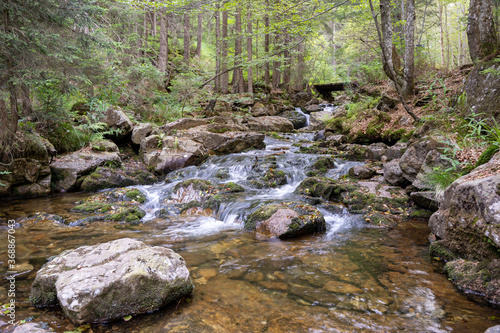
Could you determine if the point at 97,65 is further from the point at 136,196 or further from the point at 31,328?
the point at 31,328

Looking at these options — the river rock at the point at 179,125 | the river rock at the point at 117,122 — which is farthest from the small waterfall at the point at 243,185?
the river rock at the point at 117,122

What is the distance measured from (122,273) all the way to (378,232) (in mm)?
4766

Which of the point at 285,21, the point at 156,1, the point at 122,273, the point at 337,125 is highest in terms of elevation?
the point at 156,1

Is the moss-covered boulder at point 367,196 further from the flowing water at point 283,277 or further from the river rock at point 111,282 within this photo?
the river rock at point 111,282

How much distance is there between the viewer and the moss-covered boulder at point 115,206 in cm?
670

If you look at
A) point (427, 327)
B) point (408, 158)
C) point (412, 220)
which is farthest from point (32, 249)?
point (408, 158)

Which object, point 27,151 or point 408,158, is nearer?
point 408,158

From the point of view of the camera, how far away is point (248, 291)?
352 cm

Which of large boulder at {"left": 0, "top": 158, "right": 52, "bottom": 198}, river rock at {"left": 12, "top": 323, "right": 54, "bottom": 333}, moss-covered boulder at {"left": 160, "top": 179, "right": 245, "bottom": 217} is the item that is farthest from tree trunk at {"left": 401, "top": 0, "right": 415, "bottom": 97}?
large boulder at {"left": 0, "top": 158, "right": 52, "bottom": 198}

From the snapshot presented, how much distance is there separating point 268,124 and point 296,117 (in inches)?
135

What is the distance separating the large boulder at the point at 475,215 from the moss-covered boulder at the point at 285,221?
7.13ft

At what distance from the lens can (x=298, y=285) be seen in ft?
12.0

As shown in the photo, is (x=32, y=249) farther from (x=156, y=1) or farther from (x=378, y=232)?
(x=156, y=1)

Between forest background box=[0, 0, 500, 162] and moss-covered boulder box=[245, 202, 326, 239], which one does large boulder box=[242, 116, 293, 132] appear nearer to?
forest background box=[0, 0, 500, 162]
